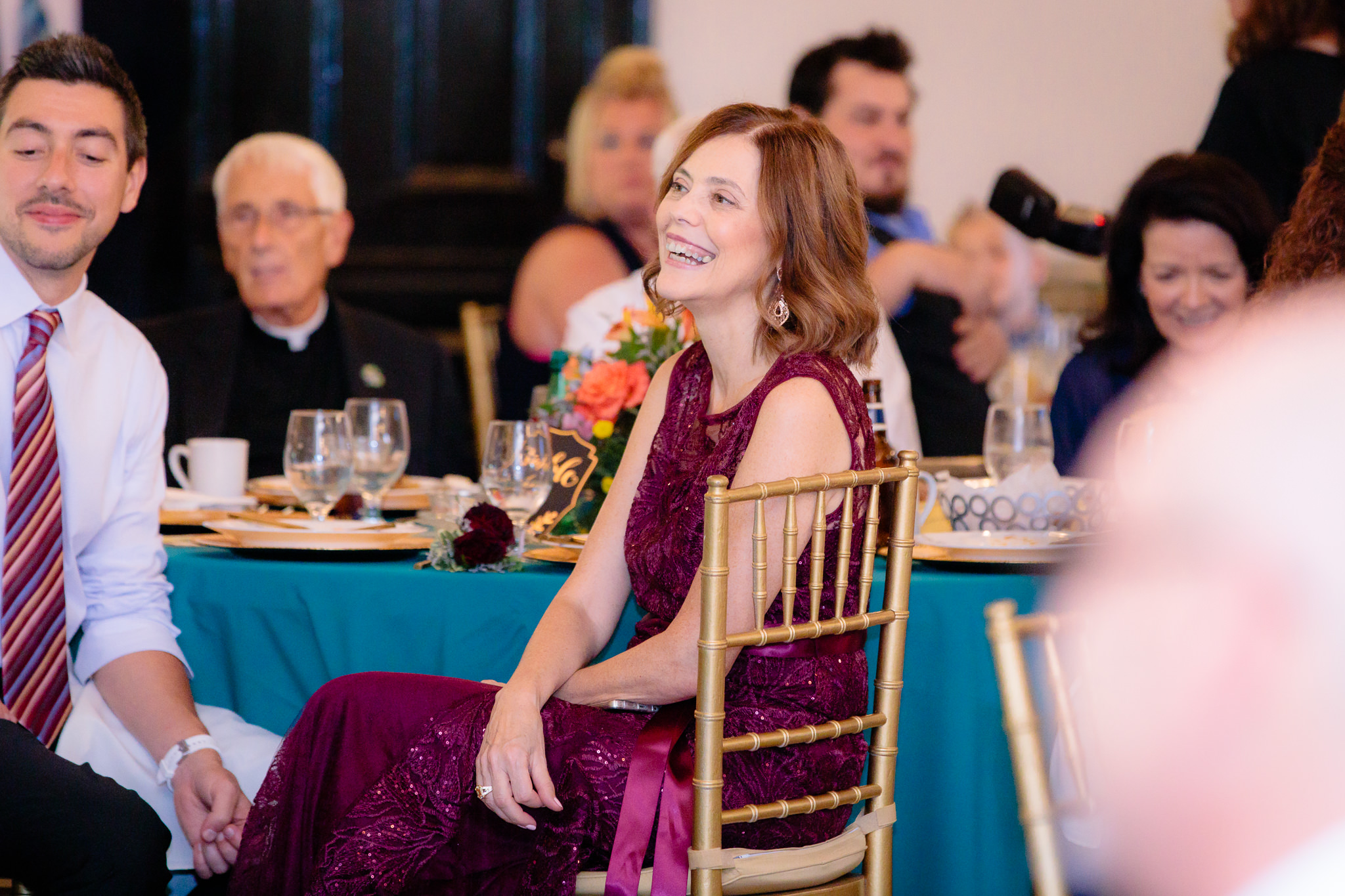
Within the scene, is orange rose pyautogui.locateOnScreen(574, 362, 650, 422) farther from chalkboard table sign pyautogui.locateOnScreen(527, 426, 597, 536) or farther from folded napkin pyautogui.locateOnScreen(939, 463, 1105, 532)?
folded napkin pyautogui.locateOnScreen(939, 463, 1105, 532)

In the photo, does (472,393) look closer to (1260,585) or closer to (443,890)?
(443,890)

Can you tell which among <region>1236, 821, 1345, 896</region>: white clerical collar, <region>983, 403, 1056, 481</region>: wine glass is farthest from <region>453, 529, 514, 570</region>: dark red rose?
<region>1236, 821, 1345, 896</region>: white clerical collar

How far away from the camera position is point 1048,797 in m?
0.96

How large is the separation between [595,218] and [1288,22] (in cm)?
199

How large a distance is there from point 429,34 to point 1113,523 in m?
3.47

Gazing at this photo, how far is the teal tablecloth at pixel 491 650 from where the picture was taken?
5.46 feet

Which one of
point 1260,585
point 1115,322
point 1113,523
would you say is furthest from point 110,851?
point 1115,322

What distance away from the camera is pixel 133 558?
1872 mm

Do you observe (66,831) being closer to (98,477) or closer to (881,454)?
(98,477)

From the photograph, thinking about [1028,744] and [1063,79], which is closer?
[1028,744]

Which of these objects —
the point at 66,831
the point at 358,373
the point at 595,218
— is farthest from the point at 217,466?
the point at 595,218

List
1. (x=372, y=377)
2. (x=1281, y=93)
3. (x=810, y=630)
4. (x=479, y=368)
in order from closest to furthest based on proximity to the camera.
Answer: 1. (x=810, y=630)
2. (x=1281, y=93)
3. (x=372, y=377)
4. (x=479, y=368)

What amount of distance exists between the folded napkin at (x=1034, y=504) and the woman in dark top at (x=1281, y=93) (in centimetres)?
145

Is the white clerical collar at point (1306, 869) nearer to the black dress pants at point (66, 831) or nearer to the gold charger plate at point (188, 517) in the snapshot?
the black dress pants at point (66, 831)
